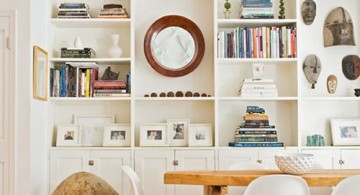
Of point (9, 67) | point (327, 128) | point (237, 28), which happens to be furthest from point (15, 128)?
point (327, 128)

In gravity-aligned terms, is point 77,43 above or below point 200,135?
above

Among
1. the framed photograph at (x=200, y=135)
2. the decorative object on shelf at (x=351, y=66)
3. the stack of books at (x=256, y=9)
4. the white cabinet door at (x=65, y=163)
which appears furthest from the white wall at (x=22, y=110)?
the decorative object on shelf at (x=351, y=66)

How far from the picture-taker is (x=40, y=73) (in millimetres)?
4363

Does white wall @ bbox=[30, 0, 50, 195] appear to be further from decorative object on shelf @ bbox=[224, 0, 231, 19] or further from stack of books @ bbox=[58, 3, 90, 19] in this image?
A: decorative object on shelf @ bbox=[224, 0, 231, 19]

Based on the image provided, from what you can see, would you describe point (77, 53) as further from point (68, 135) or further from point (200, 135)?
point (200, 135)

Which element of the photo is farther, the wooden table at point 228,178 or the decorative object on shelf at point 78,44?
the decorative object on shelf at point 78,44

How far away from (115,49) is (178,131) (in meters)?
0.99

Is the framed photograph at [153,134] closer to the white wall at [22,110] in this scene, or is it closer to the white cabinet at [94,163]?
the white cabinet at [94,163]

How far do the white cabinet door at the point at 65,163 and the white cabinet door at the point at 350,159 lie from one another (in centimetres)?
234

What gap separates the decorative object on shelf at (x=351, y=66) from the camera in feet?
16.2

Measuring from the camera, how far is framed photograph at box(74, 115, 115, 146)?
15.6 ft

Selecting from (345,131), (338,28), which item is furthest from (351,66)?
(345,131)

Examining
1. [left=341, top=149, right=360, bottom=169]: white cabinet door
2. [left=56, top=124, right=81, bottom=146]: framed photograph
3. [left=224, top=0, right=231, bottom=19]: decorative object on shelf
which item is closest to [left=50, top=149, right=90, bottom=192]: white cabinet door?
[left=56, top=124, right=81, bottom=146]: framed photograph

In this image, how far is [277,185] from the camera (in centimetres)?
293
